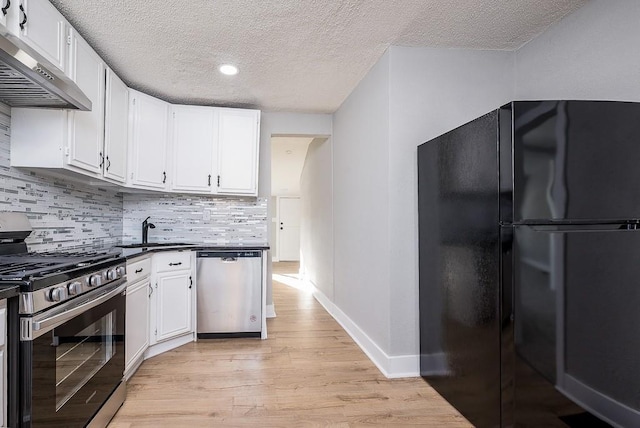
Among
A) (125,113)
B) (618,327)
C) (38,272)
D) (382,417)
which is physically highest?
(125,113)

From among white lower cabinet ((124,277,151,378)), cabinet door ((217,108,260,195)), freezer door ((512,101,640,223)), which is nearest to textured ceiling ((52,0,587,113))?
cabinet door ((217,108,260,195))

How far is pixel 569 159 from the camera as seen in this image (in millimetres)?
1721

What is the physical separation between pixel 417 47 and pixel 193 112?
2.25 metres

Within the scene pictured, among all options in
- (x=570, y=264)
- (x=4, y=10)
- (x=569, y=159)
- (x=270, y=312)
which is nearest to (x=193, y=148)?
(x=270, y=312)

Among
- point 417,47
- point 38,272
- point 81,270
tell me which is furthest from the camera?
point 417,47

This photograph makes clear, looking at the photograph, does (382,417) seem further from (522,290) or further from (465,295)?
(522,290)

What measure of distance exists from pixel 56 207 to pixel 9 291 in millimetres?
1592

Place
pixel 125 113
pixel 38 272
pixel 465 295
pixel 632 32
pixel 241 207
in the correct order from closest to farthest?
pixel 38 272
pixel 632 32
pixel 465 295
pixel 125 113
pixel 241 207

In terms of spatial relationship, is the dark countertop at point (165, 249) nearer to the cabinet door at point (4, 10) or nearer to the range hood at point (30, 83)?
the range hood at point (30, 83)

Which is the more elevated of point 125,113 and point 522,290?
point 125,113

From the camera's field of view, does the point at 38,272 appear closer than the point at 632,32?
Yes

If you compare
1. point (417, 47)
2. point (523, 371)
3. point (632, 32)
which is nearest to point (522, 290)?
point (523, 371)

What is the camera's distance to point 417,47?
273 centimetres

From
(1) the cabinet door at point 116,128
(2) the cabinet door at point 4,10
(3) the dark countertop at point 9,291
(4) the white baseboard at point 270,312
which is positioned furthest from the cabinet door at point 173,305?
(2) the cabinet door at point 4,10
